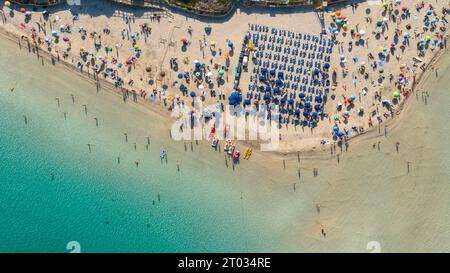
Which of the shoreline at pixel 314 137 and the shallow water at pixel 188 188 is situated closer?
the shallow water at pixel 188 188

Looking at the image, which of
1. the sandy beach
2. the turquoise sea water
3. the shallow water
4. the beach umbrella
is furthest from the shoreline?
the beach umbrella

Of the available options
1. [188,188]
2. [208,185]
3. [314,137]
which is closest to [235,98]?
[314,137]

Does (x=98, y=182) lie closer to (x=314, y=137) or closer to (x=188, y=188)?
(x=188, y=188)

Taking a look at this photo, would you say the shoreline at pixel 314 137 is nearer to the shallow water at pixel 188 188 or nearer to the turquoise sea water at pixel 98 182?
the shallow water at pixel 188 188

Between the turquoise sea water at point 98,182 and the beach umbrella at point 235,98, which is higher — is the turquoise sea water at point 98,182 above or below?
below

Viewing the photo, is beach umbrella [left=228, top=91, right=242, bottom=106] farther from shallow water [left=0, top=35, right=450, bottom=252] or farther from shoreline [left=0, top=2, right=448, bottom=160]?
shallow water [left=0, top=35, right=450, bottom=252]

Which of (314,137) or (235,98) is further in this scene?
(314,137)

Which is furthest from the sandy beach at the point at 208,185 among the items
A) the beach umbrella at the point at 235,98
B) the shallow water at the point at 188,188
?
the beach umbrella at the point at 235,98
